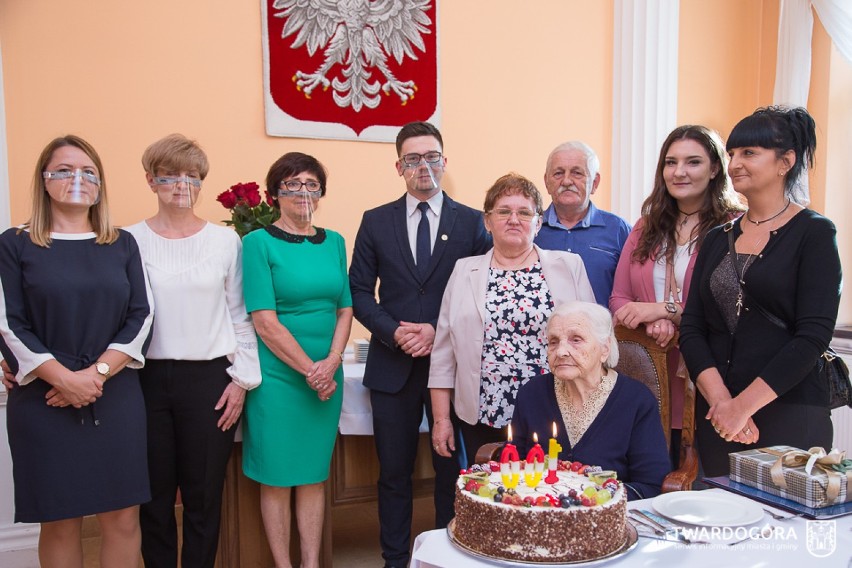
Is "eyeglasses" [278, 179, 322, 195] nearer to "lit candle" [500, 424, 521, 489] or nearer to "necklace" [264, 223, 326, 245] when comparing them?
"necklace" [264, 223, 326, 245]

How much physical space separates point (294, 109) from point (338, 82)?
296 millimetres

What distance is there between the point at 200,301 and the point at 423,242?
0.84m

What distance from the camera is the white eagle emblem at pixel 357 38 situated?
12.2 feet

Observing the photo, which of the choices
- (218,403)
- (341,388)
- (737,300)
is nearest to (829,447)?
(737,300)

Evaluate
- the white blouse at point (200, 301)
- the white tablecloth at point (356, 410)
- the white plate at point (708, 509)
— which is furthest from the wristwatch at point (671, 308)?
the white blouse at point (200, 301)

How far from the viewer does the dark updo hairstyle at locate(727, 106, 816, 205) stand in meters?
1.90

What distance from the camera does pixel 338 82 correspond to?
3.79 m

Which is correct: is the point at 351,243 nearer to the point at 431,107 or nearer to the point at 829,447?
the point at 431,107

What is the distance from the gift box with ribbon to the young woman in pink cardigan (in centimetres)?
73

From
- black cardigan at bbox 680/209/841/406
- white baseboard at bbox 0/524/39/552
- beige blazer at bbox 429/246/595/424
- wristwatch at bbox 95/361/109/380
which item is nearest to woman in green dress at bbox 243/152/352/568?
beige blazer at bbox 429/246/595/424

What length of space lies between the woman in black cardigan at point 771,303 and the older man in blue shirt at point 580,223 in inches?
26.3

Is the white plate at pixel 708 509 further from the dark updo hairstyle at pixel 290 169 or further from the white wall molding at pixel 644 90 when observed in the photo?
the white wall molding at pixel 644 90

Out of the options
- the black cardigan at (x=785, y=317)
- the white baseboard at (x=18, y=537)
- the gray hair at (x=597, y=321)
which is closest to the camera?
the black cardigan at (x=785, y=317)

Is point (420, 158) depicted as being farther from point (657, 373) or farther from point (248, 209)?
point (657, 373)
